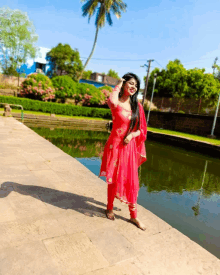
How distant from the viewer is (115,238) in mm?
1980

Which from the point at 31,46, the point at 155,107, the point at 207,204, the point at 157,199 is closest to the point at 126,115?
the point at 157,199

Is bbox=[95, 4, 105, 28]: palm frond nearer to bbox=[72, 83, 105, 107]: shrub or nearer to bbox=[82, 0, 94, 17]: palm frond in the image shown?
bbox=[82, 0, 94, 17]: palm frond

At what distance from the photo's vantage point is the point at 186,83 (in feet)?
96.9

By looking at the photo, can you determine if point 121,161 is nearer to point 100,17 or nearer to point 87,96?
point 87,96

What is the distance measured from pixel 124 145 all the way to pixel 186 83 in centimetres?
3049

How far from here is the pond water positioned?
9.91 feet

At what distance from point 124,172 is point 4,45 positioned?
30.0 metres

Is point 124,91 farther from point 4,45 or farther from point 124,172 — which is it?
point 4,45

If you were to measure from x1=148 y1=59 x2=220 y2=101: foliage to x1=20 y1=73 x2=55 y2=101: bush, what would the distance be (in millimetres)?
17629

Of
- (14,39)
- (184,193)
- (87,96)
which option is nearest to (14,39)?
(14,39)

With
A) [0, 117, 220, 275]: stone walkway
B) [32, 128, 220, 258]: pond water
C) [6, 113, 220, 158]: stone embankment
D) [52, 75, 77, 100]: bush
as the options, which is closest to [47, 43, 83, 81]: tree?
[52, 75, 77, 100]: bush

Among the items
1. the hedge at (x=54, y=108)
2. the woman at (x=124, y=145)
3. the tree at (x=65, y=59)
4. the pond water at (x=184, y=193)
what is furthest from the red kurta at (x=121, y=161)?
the tree at (x=65, y=59)

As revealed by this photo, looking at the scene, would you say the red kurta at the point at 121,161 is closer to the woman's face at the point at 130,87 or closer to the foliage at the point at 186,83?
the woman's face at the point at 130,87

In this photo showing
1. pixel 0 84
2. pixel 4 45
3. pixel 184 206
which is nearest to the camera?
pixel 184 206
